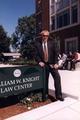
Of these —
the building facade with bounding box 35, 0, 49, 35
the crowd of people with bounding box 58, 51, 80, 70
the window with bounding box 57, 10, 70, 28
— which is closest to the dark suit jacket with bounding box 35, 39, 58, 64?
the crowd of people with bounding box 58, 51, 80, 70

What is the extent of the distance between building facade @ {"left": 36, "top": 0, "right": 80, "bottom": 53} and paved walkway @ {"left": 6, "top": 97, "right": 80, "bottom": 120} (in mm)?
17126

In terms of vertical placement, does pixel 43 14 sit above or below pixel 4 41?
above

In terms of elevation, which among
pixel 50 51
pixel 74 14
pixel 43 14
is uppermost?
pixel 43 14

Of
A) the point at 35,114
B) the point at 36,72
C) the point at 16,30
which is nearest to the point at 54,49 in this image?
the point at 36,72

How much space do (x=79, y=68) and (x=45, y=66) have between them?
889 centimetres

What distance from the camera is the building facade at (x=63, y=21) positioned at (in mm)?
24123

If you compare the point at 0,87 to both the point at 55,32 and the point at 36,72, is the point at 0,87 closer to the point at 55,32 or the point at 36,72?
the point at 36,72

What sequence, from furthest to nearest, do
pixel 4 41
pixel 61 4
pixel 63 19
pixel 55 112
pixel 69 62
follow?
pixel 4 41 < pixel 61 4 < pixel 63 19 < pixel 69 62 < pixel 55 112

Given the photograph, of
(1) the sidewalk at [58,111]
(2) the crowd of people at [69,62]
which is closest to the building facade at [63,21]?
(2) the crowd of people at [69,62]

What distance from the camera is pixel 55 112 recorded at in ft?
17.8

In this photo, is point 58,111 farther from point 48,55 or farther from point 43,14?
point 43,14

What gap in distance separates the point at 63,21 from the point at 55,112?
21873 mm

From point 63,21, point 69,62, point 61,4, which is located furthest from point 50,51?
point 61,4

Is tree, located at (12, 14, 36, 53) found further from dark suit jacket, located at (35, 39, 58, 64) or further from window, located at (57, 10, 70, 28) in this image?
dark suit jacket, located at (35, 39, 58, 64)
